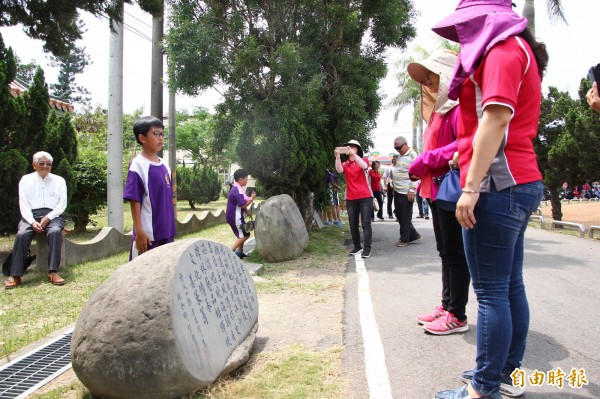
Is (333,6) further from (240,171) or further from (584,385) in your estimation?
(584,385)

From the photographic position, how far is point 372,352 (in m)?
3.40

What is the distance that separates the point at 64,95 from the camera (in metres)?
53.9

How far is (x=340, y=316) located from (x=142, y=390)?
2087mm

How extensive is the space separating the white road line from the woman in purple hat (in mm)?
481

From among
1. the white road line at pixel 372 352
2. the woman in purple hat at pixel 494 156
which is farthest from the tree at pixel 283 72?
the woman in purple hat at pixel 494 156

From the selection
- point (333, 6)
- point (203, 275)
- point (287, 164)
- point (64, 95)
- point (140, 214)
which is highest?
point (64, 95)

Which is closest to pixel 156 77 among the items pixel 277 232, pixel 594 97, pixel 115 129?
pixel 115 129

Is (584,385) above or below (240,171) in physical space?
below

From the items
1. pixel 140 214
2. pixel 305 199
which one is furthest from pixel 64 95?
pixel 140 214

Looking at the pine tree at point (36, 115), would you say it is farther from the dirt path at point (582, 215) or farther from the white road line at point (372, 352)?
the dirt path at point (582, 215)

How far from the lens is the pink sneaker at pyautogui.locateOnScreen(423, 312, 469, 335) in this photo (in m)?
3.68

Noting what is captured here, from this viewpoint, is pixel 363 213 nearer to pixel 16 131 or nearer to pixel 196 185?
pixel 16 131

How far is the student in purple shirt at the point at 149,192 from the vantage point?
12.7 ft

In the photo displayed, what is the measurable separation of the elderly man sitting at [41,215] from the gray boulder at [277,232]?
9.05ft
